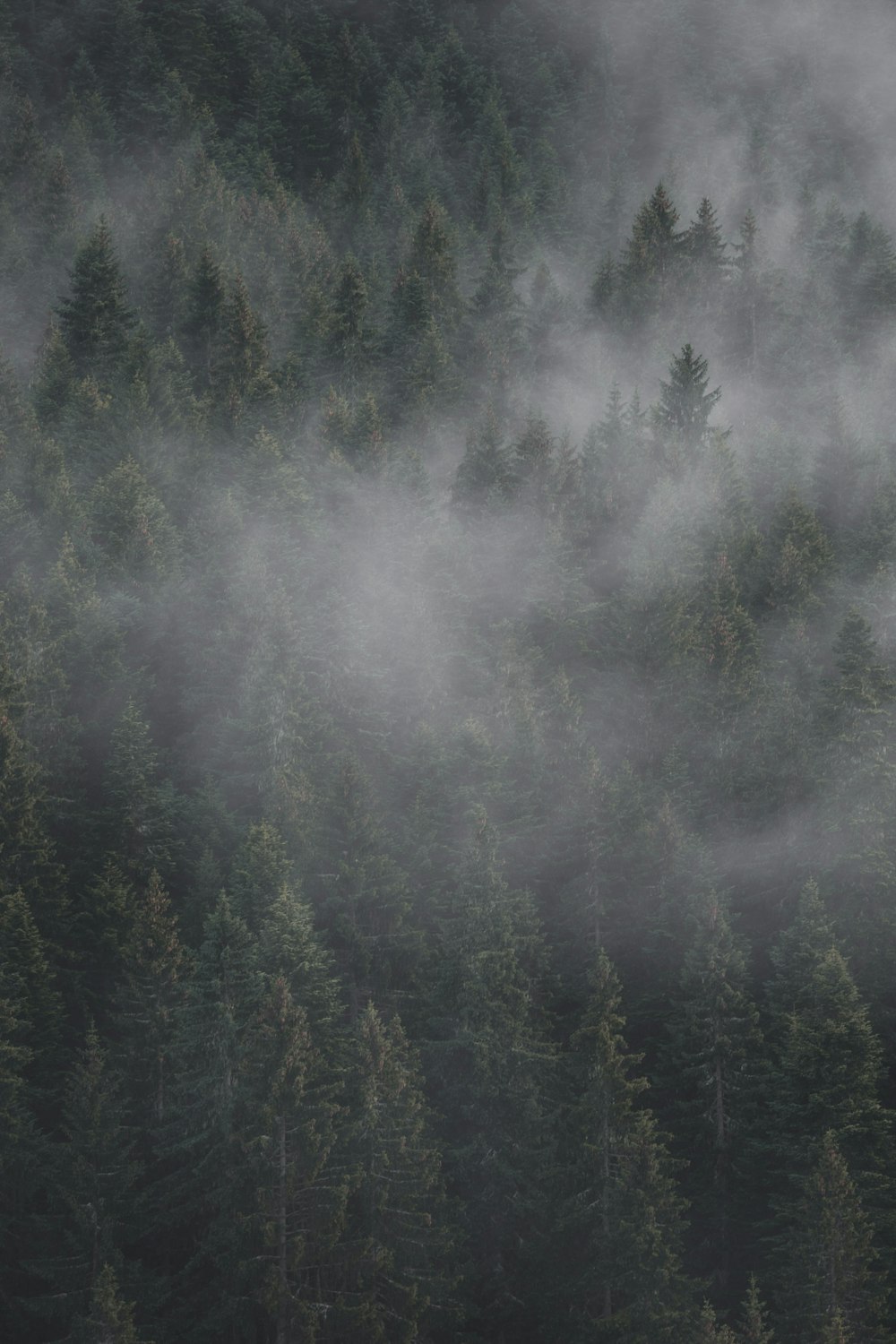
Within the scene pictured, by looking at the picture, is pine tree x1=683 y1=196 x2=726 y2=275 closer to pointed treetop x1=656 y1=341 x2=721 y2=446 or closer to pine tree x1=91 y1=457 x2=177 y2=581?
pointed treetop x1=656 y1=341 x2=721 y2=446

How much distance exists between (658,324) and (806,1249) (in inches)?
2775

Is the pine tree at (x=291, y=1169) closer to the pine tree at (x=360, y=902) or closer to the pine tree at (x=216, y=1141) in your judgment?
the pine tree at (x=216, y=1141)

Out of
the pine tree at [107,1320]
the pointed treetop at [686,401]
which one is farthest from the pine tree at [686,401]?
the pine tree at [107,1320]

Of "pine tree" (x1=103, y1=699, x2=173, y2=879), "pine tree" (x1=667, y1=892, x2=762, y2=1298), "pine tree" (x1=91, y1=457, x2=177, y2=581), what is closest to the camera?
"pine tree" (x1=667, y1=892, x2=762, y2=1298)

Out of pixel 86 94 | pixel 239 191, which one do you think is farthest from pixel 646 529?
pixel 86 94

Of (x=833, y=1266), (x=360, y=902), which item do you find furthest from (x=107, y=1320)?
(x=833, y=1266)

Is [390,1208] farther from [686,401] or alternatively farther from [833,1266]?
[686,401]

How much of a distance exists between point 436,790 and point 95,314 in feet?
139

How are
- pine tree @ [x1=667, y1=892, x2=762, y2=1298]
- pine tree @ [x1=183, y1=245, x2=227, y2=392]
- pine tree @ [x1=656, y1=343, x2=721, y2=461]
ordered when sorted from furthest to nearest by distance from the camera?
pine tree @ [x1=183, y1=245, x2=227, y2=392] → pine tree @ [x1=656, y1=343, x2=721, y2=461] → pine tree @ [x1=667, y1=892, x2=762, y2=1298]

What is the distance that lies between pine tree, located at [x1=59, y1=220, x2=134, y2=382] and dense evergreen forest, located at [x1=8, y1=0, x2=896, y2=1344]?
0.30m

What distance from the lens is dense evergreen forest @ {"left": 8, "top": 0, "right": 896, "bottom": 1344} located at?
113 ft

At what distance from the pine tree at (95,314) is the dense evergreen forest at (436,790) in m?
0.30

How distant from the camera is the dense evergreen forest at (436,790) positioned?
34.4 metres

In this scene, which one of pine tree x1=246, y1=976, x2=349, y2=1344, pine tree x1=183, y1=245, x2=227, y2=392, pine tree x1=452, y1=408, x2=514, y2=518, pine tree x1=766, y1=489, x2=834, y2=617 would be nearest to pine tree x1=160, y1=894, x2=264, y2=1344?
pine tree x1=246, y1=976, x2=349, y2=1344
